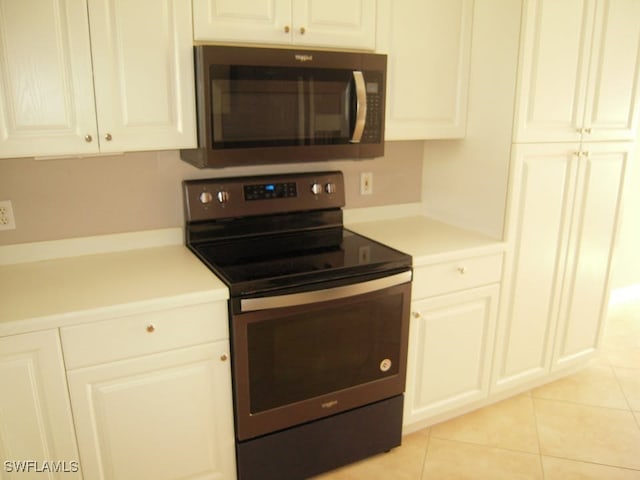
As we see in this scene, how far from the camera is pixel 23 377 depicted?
1.44 meters

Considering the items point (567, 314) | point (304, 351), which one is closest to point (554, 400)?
point (567, 314)

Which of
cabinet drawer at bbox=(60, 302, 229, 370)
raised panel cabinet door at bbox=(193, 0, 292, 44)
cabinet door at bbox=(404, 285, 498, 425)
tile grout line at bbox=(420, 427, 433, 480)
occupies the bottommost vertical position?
tile grout line at bbox=(420, 427, 433, 480)

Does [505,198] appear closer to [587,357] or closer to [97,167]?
[587,357]

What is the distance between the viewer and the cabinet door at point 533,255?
2182 millimetres

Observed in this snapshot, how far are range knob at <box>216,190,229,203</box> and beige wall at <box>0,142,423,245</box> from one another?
13cm

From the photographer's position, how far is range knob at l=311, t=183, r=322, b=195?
2.21 metres

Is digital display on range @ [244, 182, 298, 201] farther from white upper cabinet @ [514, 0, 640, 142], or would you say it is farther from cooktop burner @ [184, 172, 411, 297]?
white upper cabinet @ [514, 0, 640, 142]

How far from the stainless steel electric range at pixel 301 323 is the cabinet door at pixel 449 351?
0.09 m

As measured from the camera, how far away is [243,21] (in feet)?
5.73

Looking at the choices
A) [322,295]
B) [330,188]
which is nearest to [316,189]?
[330,188]

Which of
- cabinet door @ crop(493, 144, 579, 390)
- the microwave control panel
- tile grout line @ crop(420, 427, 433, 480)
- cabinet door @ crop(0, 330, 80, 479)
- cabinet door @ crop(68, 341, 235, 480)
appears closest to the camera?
cabinet door @ crop(0, 330, 80, 479)

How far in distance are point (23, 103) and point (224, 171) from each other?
79cm

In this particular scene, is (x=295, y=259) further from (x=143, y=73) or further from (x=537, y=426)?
(x=537, y=426)

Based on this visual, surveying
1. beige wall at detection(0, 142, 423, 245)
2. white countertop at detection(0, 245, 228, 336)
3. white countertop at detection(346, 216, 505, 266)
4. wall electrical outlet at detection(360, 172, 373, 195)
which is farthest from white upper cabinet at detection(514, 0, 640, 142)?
white countertop at detection(0, 245, 228, 336)
